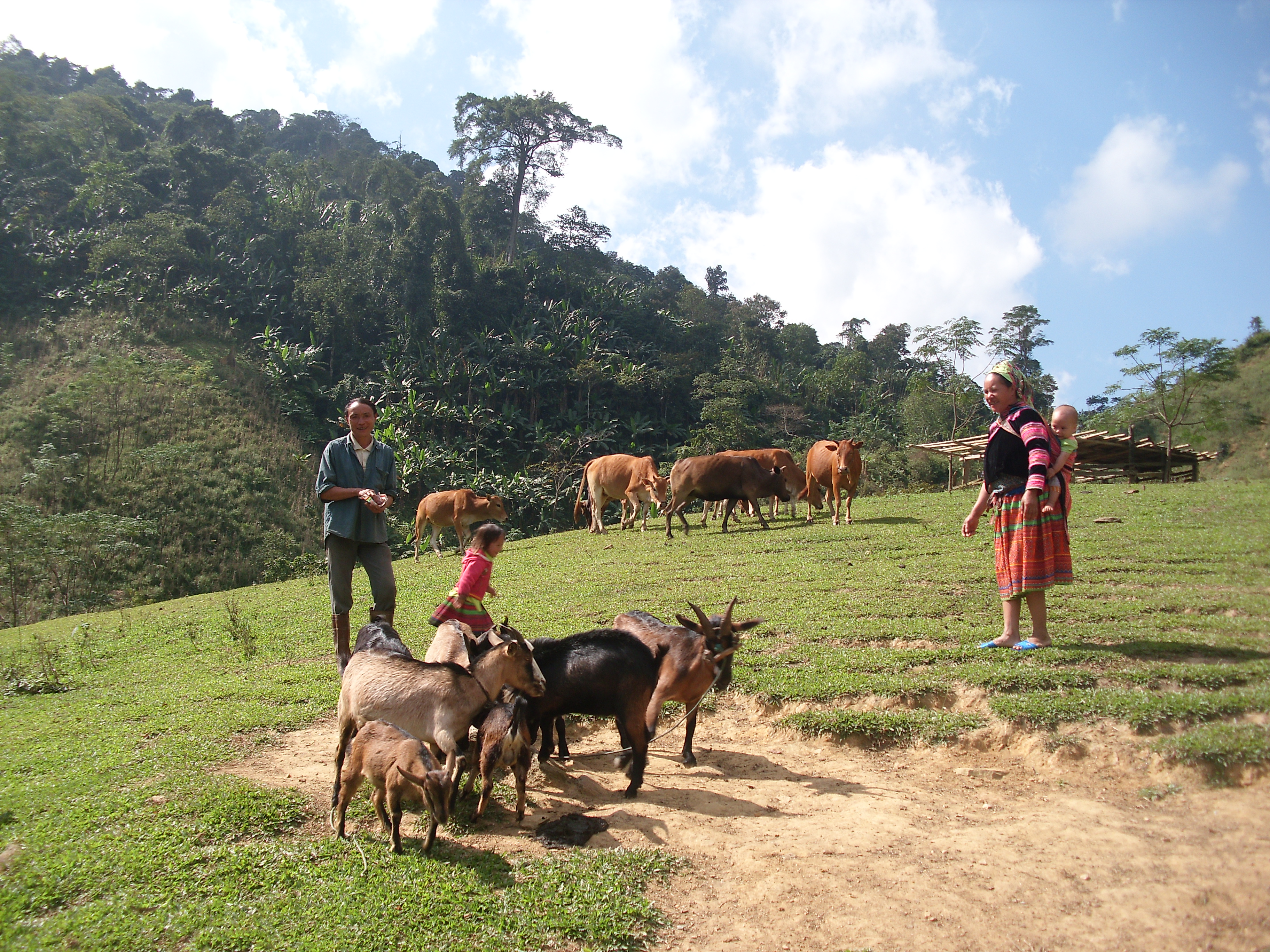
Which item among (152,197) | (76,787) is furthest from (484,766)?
(152,197)

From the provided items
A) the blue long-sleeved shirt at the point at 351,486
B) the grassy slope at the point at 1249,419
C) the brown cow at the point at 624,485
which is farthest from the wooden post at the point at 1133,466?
the blue long-sleeved shirt at the point at 351,486

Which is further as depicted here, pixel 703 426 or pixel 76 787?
pixel 703 426

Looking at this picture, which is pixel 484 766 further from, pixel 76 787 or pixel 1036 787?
pixel 1036 787

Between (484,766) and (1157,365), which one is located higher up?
(1157,365)

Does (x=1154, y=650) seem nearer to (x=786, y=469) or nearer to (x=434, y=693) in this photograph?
(x=434, y=693)

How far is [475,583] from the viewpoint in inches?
217

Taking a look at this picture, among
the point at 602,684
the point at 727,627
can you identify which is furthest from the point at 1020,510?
the point at 602,684

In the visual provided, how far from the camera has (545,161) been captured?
54.7 m

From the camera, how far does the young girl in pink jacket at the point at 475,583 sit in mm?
5480

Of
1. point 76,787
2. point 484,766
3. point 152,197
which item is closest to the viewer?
point 484,766

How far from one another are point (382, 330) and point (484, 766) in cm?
4085

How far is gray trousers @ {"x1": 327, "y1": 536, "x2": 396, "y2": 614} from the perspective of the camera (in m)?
6.13

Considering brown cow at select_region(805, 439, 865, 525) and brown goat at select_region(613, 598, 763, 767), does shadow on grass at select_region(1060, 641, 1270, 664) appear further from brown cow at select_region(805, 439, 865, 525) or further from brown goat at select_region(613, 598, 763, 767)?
brown cow at select_region(805, 439, 865, 525)

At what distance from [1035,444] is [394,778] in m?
5.17
